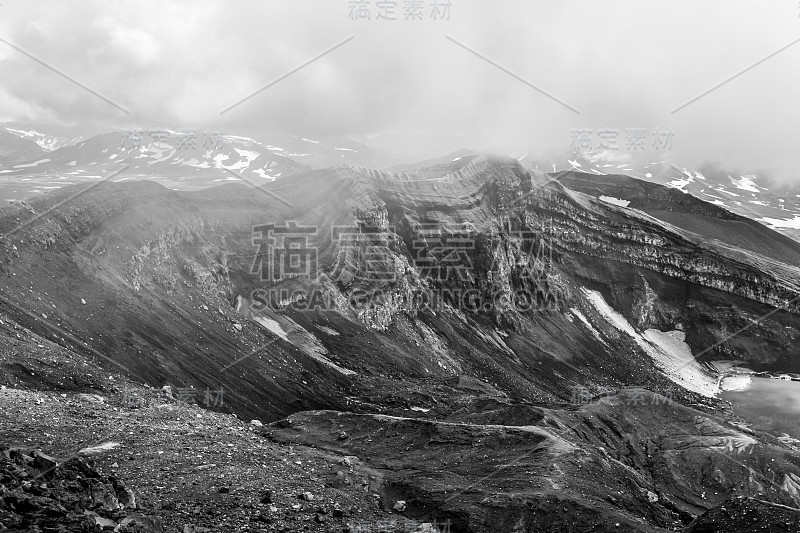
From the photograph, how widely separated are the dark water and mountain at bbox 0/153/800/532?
4958mm

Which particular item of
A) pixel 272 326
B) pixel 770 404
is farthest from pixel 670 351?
pixel 272 326

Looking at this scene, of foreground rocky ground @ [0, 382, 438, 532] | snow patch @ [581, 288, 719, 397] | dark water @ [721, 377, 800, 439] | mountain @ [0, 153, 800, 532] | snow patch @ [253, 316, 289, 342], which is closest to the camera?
foreground rocky ground @ [0, 382, 438, 532]

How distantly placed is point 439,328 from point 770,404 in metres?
63.0

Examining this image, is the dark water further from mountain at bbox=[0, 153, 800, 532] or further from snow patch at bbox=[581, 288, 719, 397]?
snow patch at bbox=[581, 288, 719, 397]

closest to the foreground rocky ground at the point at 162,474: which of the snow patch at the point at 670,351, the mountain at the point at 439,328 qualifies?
the mountain at the point at 439,328

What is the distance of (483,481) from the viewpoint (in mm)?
33188

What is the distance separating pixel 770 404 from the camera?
10400cm

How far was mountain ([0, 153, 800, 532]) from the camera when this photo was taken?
37469mm

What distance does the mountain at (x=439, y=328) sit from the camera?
1475 inches

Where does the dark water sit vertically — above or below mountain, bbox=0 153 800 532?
below

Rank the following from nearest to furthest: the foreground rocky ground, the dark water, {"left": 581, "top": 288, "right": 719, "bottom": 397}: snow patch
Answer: the foreground rocky ground, the dark water, {"left": 581, "top": 288, "right": 719, "bottom": 397}: snow patch

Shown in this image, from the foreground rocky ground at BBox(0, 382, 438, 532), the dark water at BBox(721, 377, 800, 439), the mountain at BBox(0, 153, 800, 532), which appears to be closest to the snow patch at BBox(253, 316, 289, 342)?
the mountain at BBox(0, 153, 800, 532)

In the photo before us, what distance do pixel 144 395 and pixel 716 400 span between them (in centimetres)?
10302

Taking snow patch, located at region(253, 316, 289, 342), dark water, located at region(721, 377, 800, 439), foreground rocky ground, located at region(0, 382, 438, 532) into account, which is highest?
foreground rocky ground, located at region(0, 382, 438, 532)
